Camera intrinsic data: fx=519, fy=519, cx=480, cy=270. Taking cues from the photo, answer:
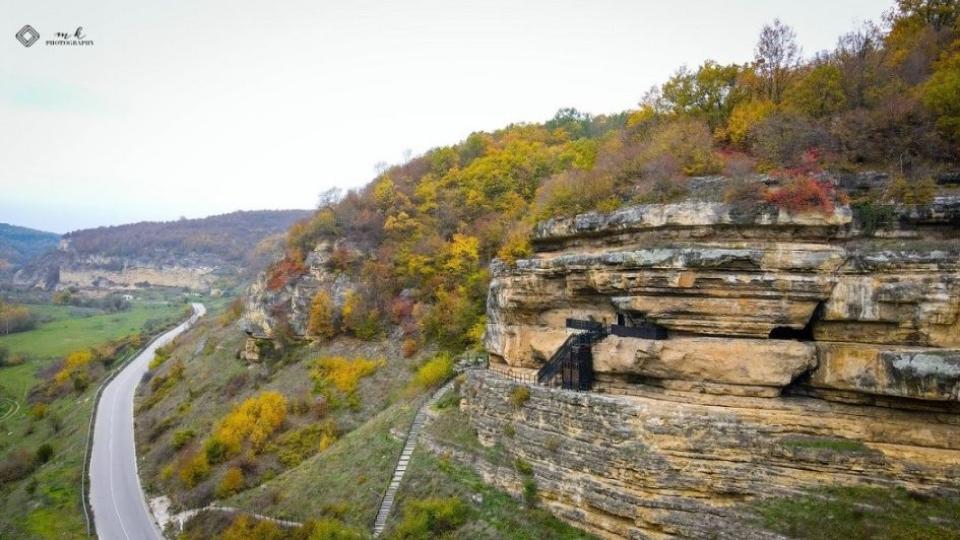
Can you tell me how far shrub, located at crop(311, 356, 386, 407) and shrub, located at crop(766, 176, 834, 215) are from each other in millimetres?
22184

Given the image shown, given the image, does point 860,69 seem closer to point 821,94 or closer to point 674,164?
point 821,94

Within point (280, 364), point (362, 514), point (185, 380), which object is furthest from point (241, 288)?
point (362, 514)

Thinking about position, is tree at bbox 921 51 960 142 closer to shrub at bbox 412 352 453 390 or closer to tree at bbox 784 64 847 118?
tree at bbox 784 64 847 118

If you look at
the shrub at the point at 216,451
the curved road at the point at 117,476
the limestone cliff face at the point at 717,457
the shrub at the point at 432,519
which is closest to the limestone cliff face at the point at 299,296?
the shrub at the point at 216,451

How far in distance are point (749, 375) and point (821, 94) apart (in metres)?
11.2

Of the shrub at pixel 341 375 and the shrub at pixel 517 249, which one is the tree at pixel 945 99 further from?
the shrub at pixel 341 375

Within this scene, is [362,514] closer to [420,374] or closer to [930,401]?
[420,374]

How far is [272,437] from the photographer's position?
27.4m

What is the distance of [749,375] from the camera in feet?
46.7

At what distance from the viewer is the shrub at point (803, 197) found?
1444cm

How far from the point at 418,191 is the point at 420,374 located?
55.4ft

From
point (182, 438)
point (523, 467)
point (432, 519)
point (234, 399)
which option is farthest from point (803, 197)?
point (182, 438)

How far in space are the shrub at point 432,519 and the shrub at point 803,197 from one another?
13237 mm

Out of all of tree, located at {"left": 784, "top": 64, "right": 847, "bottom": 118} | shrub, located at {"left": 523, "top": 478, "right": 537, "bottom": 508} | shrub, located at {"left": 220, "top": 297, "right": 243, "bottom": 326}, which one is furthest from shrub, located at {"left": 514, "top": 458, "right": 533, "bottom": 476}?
shrub, located at {"left": 220, "top": 297, "right": 243, "bottom": 326}
